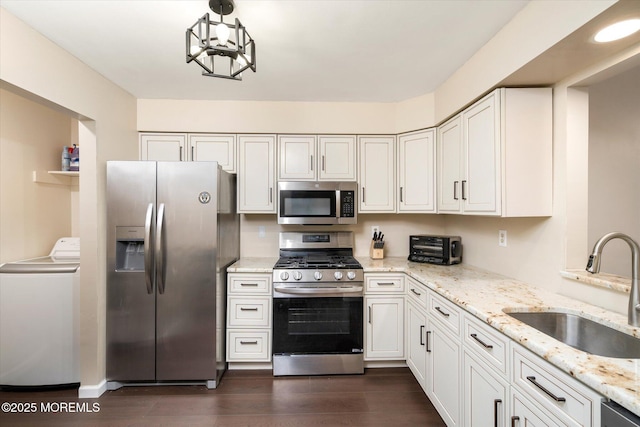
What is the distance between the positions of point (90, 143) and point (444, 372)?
9.98 feet

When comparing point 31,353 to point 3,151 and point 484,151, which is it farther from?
point 484,151

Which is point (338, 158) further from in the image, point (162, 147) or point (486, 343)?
point (486, 343)

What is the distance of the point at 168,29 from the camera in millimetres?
1670

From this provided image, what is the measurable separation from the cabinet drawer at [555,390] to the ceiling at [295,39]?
5.64ft

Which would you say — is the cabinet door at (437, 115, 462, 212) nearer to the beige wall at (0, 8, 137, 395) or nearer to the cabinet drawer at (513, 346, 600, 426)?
the cabinet drawer at (513, 346, 600, 426)

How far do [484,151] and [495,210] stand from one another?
41 cm

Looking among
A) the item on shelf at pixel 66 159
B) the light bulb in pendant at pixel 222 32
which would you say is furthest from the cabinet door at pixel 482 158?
the item on shelf at pixel 66 159

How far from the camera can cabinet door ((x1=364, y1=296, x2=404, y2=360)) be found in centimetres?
243

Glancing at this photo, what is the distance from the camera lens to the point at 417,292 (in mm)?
2180

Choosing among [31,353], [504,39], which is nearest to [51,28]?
[31,353]

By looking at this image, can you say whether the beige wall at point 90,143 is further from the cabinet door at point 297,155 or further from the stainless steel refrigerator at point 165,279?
the cabinet door at point 297,155

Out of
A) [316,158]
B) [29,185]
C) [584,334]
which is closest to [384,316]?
[584,334]

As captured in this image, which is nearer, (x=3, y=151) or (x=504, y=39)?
(x=504, y=39)

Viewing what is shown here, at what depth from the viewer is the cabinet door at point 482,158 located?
1.76 metres
